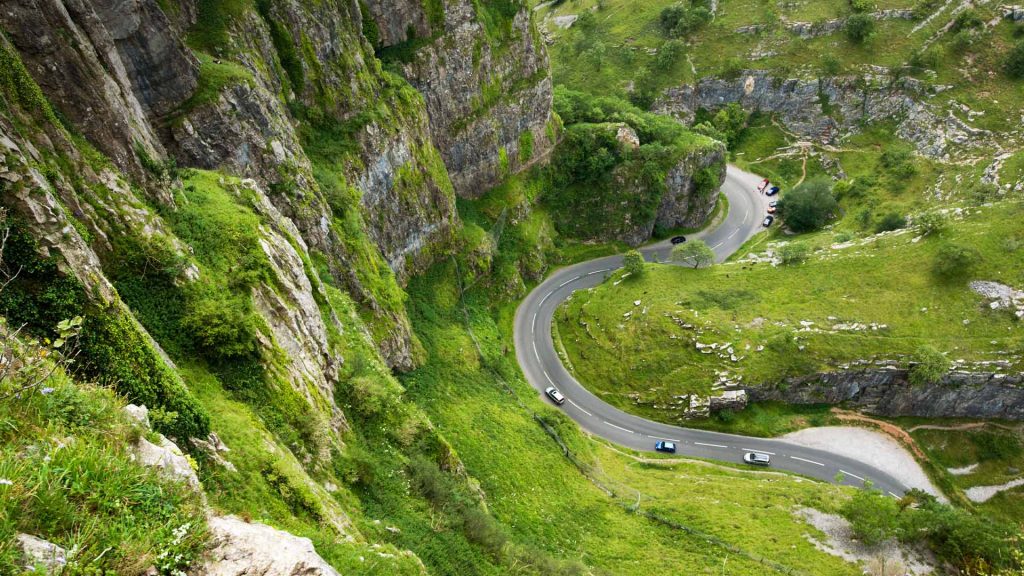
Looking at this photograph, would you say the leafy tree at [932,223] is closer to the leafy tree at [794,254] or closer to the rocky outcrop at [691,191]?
the leafy tree at [794,254]

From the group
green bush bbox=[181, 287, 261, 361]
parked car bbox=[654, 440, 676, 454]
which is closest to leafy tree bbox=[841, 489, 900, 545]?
parked car bbox=[654, 440, 676, 454]

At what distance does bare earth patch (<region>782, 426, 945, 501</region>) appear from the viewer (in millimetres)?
58094

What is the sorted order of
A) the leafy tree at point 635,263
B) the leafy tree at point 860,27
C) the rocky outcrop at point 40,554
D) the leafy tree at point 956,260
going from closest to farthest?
the rocky outcrop at point 40,554 → the leafy tree at point 956,260 → the leafy tree at point 635,263 → the leafy tree at point 860,27

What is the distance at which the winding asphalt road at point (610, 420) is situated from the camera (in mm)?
58312

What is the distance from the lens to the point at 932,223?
224ft

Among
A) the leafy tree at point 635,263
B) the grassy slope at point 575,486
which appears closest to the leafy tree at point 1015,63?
the leafy tree at point 635,263

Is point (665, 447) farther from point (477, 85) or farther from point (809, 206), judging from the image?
point (809, 206)

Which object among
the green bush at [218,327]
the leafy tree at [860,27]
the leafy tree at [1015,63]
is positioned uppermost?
the green bush at [218,327]

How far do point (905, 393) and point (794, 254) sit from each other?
75.9 ft

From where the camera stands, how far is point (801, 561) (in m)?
42.3

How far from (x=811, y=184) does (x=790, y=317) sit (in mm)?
40980

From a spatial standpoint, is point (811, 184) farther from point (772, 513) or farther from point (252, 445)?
point (252, 445)

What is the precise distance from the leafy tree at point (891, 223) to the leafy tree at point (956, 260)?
54.6ft

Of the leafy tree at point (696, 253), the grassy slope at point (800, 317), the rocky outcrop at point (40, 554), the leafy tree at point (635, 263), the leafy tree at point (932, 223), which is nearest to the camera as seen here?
the rocky outcrop at point (40, 554)
